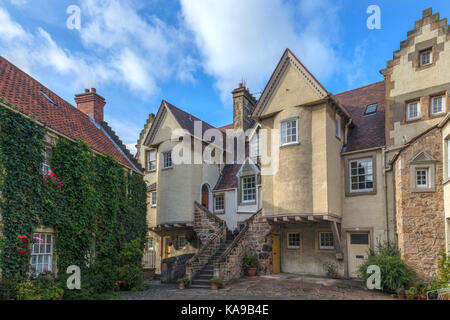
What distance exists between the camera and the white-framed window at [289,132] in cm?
1903

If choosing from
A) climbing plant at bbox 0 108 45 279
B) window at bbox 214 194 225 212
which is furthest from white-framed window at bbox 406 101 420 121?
climbing plant at bbox 0 108 45 279

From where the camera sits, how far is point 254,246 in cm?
1981

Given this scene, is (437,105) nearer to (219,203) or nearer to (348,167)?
(348,167)

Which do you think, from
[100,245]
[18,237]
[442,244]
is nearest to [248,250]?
[100,245]

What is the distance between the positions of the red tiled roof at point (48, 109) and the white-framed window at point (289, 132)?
28.2ft

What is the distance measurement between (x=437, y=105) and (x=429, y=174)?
14.2ft

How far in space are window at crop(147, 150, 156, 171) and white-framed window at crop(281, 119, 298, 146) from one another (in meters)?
11.8

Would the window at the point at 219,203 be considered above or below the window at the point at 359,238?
above

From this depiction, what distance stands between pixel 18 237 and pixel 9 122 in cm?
395

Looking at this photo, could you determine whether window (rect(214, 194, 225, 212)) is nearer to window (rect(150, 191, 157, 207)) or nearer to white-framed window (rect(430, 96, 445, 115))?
window (rect(150, 191, 157, 207))

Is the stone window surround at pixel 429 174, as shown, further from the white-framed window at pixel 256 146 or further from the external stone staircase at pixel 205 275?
the white-framed window at pixel 256 146

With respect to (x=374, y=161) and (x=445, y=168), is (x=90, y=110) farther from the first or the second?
(x=445, y=168)

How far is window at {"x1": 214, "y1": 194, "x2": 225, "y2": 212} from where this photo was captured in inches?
984

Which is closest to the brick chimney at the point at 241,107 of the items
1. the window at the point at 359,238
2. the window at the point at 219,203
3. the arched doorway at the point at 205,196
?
the arched doorway at the point at 205,196
